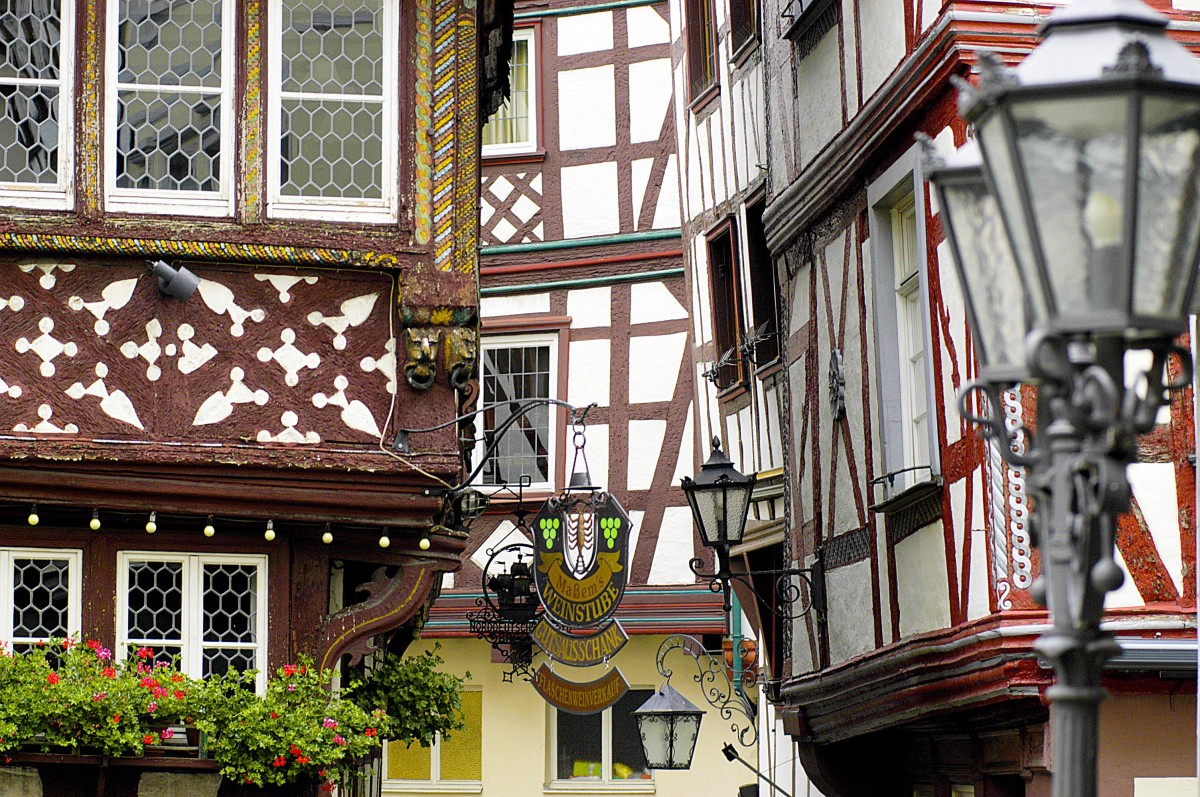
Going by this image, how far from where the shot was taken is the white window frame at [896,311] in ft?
30.9

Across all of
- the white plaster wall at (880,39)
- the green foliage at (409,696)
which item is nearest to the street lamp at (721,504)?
the green foliage at (409,696)

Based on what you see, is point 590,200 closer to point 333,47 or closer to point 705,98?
point 705,98

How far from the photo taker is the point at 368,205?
926cm

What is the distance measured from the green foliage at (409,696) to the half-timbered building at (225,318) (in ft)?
2.84

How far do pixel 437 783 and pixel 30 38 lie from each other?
10.7 meters

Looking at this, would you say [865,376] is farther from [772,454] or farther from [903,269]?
[772,454]

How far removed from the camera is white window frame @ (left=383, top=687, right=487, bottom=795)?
60.0 feet

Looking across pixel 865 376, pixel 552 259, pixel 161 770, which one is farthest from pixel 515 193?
pixel 161 770

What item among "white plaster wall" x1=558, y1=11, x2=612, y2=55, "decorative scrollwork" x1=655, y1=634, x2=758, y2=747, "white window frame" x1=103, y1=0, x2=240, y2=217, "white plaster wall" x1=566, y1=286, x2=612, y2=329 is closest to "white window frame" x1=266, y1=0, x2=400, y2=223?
"white window frame" x1=103, y1=0, x2=240, y2=217

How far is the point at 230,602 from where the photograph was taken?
363 inches

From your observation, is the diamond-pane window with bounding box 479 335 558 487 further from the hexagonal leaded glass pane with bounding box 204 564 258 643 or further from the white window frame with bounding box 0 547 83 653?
the white window frame with bounding box 0 547 83 653

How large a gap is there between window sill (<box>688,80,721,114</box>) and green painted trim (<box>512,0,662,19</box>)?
138 inches

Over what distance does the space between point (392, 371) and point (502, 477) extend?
9.54 metres

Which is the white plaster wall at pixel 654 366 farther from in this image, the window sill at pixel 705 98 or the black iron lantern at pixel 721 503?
the black iron lantern at pixel 721 503
